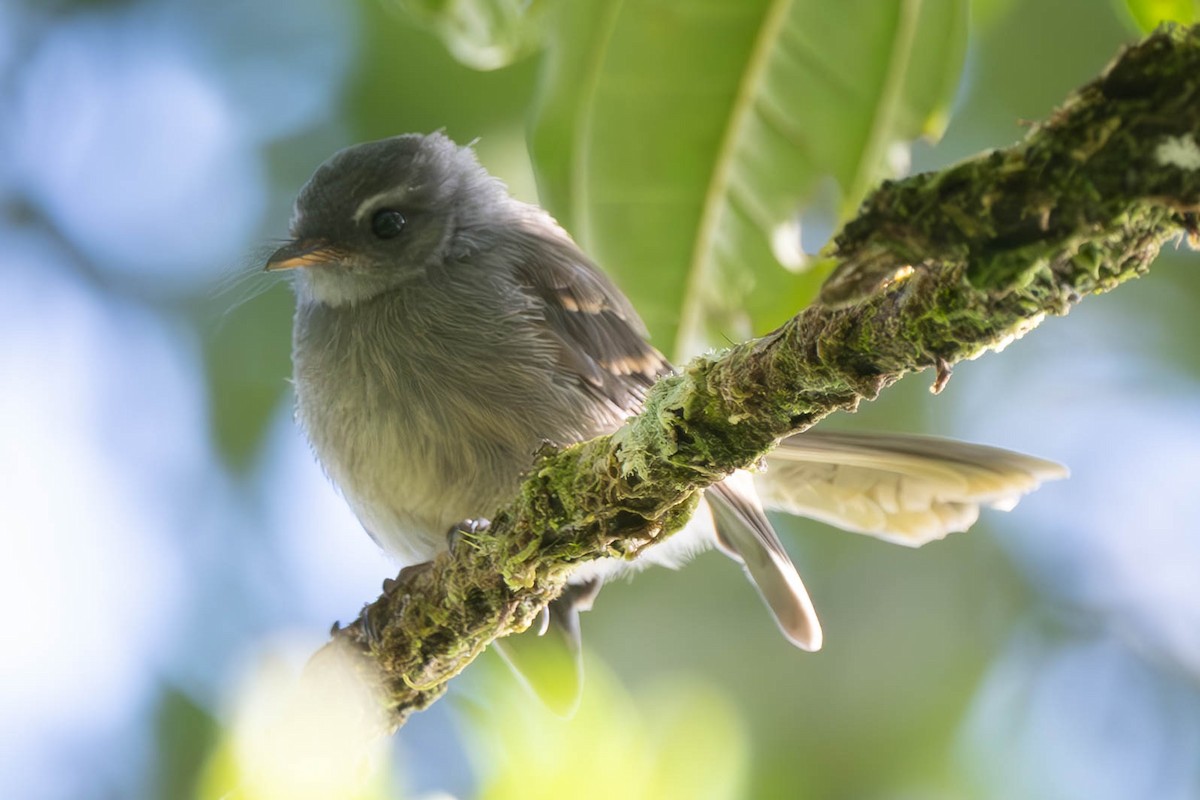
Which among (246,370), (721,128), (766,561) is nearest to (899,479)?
(766,561)

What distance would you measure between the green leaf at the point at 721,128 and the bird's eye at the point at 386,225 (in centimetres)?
178

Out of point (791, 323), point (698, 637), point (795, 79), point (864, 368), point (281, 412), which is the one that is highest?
point (281, 412)

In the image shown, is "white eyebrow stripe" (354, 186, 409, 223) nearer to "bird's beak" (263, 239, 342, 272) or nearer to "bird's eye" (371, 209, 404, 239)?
"bird's eye" (371, 209, 404, 239)

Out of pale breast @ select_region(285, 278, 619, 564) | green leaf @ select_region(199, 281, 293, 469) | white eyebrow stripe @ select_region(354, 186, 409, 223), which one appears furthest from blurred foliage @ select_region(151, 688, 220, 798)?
white eyebrow stripe @ select_region(354, 186, 409, 223)

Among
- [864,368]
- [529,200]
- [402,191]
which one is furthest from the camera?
[529,200]

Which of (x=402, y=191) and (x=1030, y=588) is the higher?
(x=402, y=191)

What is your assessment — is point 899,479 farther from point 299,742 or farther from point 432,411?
point 299,742

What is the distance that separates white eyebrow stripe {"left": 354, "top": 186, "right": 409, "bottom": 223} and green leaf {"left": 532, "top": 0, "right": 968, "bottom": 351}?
71.9 inches

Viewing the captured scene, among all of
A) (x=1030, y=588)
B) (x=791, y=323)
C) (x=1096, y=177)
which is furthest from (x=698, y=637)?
(x=1096, y=177)

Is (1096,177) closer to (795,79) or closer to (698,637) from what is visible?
(795,79)

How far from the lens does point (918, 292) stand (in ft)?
4.61

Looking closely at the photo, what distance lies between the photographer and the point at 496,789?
241 cm

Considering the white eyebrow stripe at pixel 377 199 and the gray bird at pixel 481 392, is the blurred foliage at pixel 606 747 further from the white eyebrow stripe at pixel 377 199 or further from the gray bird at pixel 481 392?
the white eyebrow stripe at pixel 377 199

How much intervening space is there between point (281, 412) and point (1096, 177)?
19.0 ft
